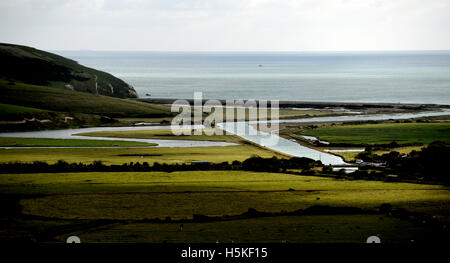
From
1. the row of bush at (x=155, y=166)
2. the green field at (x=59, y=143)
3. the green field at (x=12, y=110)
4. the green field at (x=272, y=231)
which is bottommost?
the green field at (x=272, y=231)

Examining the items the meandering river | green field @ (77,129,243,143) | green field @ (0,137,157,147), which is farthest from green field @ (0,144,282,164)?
green field @ (77,129,243,143)

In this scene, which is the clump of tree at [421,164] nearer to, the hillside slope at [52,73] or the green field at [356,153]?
the green field at [356,153]

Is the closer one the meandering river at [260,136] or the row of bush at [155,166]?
the row of bush at [155,166]

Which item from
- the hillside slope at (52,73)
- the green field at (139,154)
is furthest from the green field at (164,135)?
the hillside slope at (52,73)

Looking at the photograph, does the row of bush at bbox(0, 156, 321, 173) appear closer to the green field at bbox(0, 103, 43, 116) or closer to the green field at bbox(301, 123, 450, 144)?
the green field at bbox(301, 123, 450, 144)

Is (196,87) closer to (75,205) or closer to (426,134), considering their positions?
(426,134)

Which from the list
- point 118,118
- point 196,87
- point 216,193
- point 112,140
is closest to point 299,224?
point 216,193
